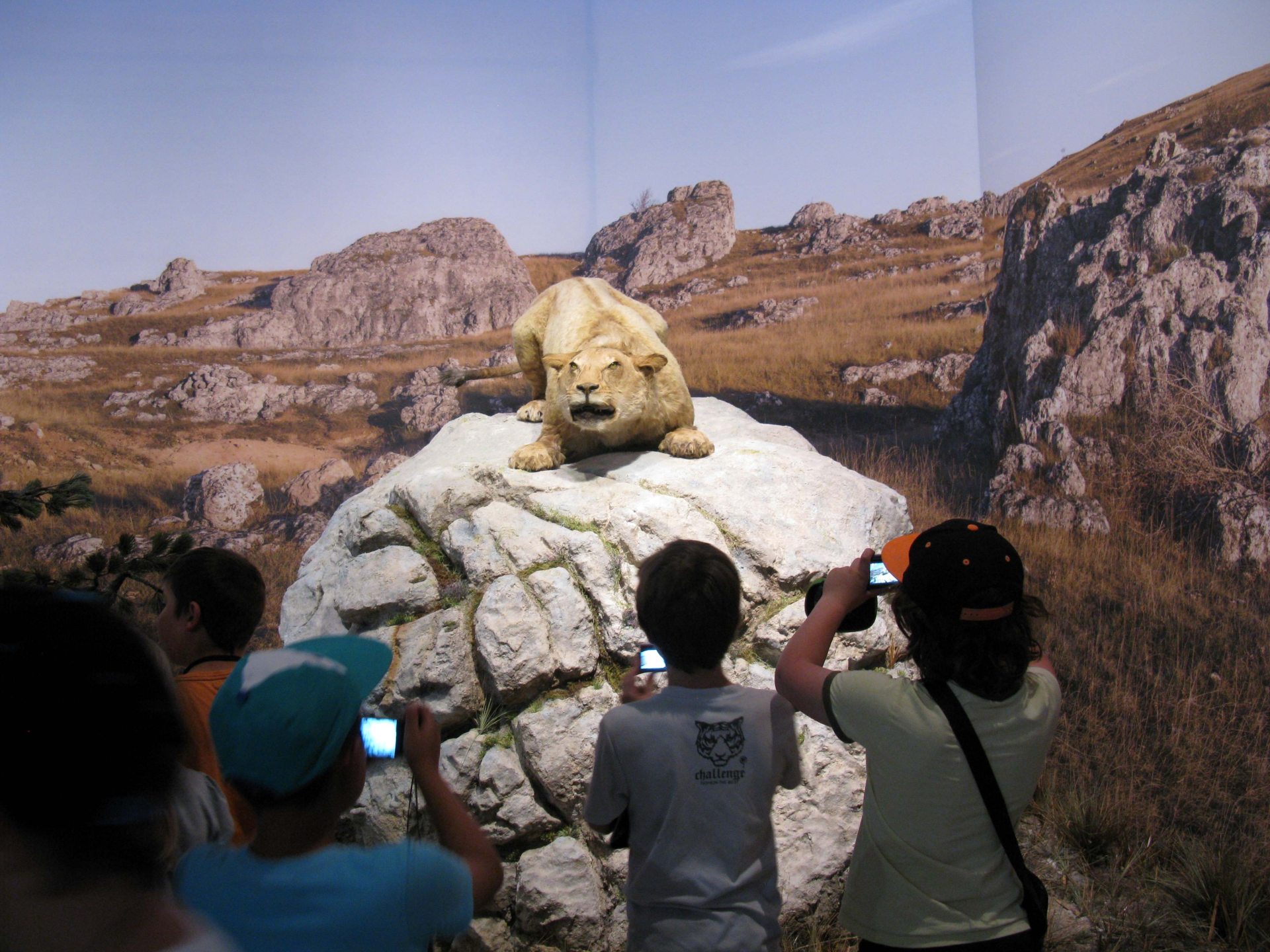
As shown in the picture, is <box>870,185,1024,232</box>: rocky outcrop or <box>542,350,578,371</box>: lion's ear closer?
<box>542,350,578,371</box>: lion's ear

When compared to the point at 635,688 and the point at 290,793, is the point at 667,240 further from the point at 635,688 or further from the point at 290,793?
the point at 290,793

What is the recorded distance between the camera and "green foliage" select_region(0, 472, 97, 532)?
417cm

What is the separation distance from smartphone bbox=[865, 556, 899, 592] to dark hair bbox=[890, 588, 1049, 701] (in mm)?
307

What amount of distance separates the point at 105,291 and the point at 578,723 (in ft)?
A: 20.6

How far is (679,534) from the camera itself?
478 centimetres

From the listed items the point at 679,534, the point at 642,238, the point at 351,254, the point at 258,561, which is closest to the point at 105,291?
the point at 351,254

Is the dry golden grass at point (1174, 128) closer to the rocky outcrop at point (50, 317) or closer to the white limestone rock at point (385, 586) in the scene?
the white limestone rock at point (385, 586)

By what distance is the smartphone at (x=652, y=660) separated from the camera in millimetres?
2670

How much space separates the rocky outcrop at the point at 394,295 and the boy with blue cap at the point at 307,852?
7.20m

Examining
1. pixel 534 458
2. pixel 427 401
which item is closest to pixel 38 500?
pixel 534 458

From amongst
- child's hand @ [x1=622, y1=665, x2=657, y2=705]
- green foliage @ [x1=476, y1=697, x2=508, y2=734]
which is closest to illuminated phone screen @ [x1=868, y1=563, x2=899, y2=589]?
child's hand @ [x1=622, y1=665, x2=657, y2=705]

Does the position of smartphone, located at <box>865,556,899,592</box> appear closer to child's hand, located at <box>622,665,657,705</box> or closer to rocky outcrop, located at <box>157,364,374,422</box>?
child's hand, located at <box>622,665,657,705</box>

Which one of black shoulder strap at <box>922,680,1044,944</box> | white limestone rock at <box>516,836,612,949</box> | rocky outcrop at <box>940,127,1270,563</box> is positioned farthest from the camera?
rocky outcrop at <box>940,127,1270,563</box>

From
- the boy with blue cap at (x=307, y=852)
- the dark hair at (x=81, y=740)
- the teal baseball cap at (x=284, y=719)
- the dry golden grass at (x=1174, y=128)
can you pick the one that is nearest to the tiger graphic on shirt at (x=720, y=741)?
the boy with blue cap at (x=307, y=852)
